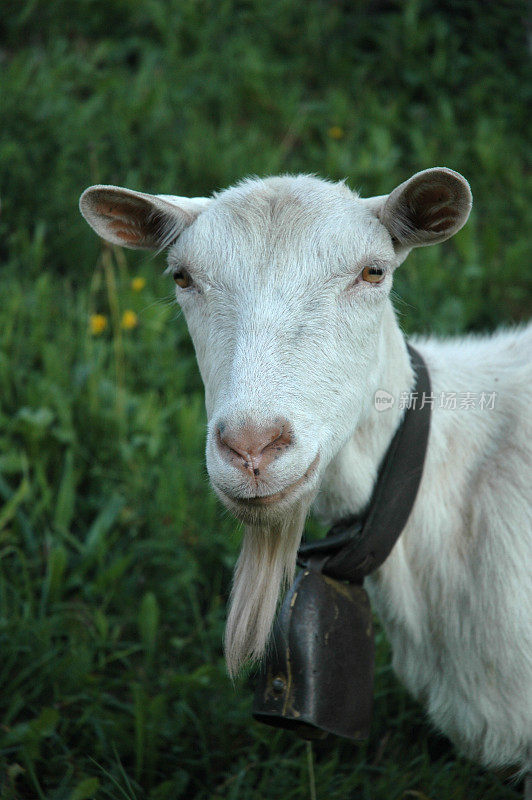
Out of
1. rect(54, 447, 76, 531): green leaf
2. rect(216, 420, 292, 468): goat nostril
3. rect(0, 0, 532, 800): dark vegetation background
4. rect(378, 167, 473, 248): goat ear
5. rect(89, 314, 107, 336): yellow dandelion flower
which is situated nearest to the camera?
rect(216, 420, 292, 468): goat nostril

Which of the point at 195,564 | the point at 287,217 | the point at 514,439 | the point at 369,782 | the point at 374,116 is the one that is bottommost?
the point at 369,782

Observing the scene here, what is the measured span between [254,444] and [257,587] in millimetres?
609

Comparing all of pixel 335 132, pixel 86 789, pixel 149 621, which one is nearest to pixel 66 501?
pixel 149 621

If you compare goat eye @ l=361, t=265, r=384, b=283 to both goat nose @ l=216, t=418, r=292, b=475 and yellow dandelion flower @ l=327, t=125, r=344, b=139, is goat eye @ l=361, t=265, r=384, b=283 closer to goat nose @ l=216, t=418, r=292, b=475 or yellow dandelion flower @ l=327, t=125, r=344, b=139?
goat nose @ l=216, t=418, r=292, b=475

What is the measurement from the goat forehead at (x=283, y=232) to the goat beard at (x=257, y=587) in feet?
2.21

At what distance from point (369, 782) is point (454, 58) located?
4932mm

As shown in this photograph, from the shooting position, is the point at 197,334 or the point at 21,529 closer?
the point at 197,334

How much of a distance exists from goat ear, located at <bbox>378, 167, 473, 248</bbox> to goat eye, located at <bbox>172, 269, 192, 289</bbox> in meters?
0.54

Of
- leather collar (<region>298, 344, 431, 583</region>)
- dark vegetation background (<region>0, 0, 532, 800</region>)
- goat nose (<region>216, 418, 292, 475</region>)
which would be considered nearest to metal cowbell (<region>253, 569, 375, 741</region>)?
leather collar (<region>298, 344, 431, 583</region>)

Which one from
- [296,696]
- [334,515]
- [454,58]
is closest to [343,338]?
[334,515]

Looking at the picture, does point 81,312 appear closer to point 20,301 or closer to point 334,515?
point 20,301

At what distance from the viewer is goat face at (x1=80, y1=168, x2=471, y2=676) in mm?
1744

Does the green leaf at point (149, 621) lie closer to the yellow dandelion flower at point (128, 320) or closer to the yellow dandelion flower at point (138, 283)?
the yellow dandelion flower at point (128, 320)

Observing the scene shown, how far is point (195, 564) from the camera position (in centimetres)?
327
